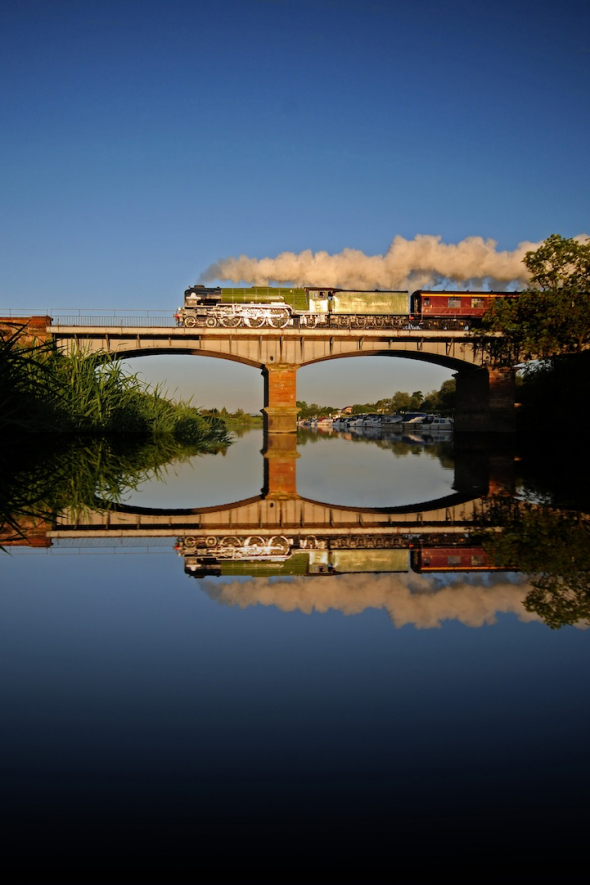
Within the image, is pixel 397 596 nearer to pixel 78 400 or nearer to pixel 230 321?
pixel 78 400

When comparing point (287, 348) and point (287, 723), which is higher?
point (287, 348)

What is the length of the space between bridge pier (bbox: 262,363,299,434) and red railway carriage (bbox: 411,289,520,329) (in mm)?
10318

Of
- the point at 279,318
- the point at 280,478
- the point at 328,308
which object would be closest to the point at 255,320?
the point at 279,318

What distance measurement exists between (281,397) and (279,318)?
18.6 ft

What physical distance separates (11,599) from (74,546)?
157 centimetres

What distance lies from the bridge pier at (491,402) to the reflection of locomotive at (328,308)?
3876mm

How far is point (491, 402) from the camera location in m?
41.4

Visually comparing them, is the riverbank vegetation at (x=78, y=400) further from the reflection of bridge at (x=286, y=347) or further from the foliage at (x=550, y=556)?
the reflection of bridge at (x=286, y=347)

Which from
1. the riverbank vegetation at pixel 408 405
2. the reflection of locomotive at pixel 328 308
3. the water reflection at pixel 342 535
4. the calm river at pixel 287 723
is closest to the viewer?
the calm river at pixel 287 723

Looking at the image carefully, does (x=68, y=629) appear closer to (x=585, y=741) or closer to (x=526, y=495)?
(x=585, y=741)

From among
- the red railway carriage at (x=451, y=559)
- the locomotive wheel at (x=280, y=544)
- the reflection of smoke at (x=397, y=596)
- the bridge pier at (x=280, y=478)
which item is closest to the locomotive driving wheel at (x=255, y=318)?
the bridge pier at (x=280, y=478)

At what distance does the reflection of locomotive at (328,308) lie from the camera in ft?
133

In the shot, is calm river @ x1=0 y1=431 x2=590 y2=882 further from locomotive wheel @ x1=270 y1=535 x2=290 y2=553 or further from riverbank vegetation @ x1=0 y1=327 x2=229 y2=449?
riverbank vegetation @ x1=0 y1=327 x2=229 y2=449

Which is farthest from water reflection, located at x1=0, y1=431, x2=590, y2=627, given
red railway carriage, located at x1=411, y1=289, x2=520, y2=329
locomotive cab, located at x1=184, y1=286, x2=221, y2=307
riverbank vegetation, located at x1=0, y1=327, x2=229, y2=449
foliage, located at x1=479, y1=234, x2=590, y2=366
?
red railway carriage, located at x1=411, y1=289, x2=520, y2=329
